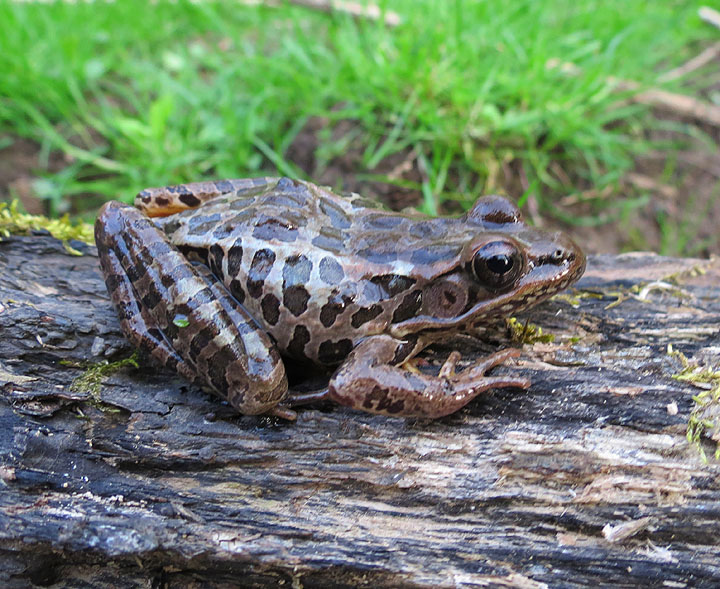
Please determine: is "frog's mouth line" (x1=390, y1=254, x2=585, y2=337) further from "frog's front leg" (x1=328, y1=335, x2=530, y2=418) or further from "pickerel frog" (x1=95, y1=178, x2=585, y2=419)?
"frog's front leg" (x1=328, y1=335, x2=530, y2=418)

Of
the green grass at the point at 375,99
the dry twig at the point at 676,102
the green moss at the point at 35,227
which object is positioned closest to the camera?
the green moss at the point at 35,227

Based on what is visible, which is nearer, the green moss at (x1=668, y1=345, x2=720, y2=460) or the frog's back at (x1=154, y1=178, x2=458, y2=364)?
the green moss at (x1=668, y1=345, x2=720, y2=460)

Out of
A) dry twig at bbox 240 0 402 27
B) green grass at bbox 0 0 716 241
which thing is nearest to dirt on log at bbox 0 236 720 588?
green grass at bbox 0 0 716 241

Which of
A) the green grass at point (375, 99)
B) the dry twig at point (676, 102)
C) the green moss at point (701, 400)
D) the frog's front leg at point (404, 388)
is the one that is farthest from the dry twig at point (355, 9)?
the green moss at point (701, 400)

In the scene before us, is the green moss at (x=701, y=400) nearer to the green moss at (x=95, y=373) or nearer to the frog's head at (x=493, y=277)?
the frog's head at (x=493, y=277)

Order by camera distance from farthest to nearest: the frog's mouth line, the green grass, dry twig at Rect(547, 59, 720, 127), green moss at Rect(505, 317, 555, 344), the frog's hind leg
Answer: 1. dry twig at Rect(547, 59, 720, 127)
2. the green grass
3. the frog's hind leg
4. green moss at Rect(505, 317, 555, 344)
5. the frog's mouth line

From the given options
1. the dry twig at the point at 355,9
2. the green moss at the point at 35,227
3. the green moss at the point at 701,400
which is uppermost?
the dry twig at the point at 355,9

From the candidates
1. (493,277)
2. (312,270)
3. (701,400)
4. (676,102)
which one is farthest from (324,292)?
(676,102)

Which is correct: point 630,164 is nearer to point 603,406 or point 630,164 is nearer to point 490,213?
point 490,213
